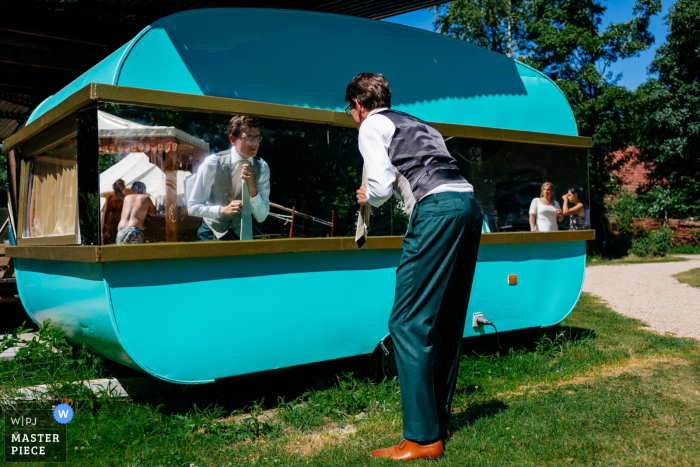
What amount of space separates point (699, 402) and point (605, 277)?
10746mm

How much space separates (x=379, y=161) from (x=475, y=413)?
1.77 m

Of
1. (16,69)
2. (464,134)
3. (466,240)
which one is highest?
(16,69)

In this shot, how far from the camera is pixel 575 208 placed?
5520 millimetres

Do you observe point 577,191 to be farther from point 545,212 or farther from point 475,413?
point 475,413

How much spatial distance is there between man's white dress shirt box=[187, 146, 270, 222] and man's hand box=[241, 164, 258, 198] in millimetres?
23

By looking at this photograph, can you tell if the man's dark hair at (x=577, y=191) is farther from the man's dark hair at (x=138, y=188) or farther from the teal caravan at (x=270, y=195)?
the man's dark hair at (x=138, y=188)

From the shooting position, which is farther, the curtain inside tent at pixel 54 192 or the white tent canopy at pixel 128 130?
the curtain inside tent at pixel 54 192

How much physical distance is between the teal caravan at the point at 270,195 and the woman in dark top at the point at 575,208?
0.35 m

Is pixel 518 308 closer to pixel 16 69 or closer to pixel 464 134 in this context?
pixel 464 134

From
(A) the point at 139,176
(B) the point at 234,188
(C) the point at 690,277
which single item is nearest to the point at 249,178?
(B) the point at 234,188

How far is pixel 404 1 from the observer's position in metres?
5.68

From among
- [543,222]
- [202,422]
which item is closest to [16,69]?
[202,422]
